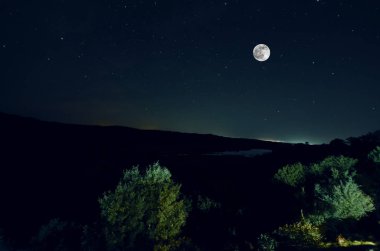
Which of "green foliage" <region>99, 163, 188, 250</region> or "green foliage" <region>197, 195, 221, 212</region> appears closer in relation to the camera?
"green foliage" <region>99, 163, 188, 250</region>

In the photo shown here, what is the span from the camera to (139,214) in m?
25.7

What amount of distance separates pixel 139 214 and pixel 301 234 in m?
14.1

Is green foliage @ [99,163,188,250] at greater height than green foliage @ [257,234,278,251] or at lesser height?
greater

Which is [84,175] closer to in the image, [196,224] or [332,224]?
[196,224]

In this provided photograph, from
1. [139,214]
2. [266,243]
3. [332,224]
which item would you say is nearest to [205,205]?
[266,243]

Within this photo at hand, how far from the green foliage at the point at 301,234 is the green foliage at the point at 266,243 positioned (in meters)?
1.27

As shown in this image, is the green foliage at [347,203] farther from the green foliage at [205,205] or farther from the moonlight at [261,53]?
the moonlight at [261,53]

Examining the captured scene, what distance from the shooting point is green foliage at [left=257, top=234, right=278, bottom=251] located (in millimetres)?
26641

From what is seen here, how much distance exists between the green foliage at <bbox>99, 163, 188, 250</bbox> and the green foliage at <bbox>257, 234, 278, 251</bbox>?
7118 mm

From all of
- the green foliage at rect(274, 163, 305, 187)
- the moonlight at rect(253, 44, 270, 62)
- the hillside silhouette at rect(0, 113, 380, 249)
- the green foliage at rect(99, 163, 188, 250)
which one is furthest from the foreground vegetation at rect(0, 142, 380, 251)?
the moonlight at rect(253, 44, 270, 62)

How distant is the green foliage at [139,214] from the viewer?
2506cm

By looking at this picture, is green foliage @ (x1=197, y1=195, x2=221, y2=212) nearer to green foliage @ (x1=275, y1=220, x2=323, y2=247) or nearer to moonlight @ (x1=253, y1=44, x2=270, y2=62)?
green foliage @ (x1=275, y1=220, x2=323, y2=247)

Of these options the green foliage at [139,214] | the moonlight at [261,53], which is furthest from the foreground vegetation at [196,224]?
the moonlight at [261,53]

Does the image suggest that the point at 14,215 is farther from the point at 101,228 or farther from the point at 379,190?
the point at 379,190
